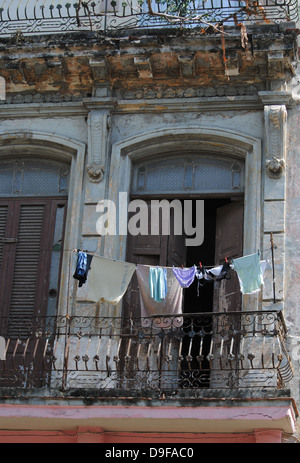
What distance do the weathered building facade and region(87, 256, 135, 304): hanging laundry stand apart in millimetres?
245

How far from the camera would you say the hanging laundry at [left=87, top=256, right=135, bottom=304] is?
1087 cm

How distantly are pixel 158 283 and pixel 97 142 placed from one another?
216 cm

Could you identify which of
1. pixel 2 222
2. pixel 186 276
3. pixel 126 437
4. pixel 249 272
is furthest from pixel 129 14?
pixel 126 437

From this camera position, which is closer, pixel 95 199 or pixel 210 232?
pixel 95 199

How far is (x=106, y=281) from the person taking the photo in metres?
10.9

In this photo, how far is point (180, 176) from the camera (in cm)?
1216

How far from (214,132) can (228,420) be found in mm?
3781

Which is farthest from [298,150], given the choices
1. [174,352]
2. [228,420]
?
[228,420]

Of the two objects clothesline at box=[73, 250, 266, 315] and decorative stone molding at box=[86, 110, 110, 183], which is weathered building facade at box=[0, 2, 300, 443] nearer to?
decorative stone molding at box=[86, 110, 110, 183]

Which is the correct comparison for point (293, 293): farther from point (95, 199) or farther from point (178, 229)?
point (95, 199)

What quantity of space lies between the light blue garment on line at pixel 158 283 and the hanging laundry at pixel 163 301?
9 centimetres

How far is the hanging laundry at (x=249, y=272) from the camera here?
10469mm

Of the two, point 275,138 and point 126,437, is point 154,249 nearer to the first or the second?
point 275,138

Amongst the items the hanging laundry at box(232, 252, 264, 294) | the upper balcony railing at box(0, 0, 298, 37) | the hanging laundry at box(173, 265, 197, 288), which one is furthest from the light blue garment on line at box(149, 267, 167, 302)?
the upper balcony railing at box(0, 0, 298, 37)
